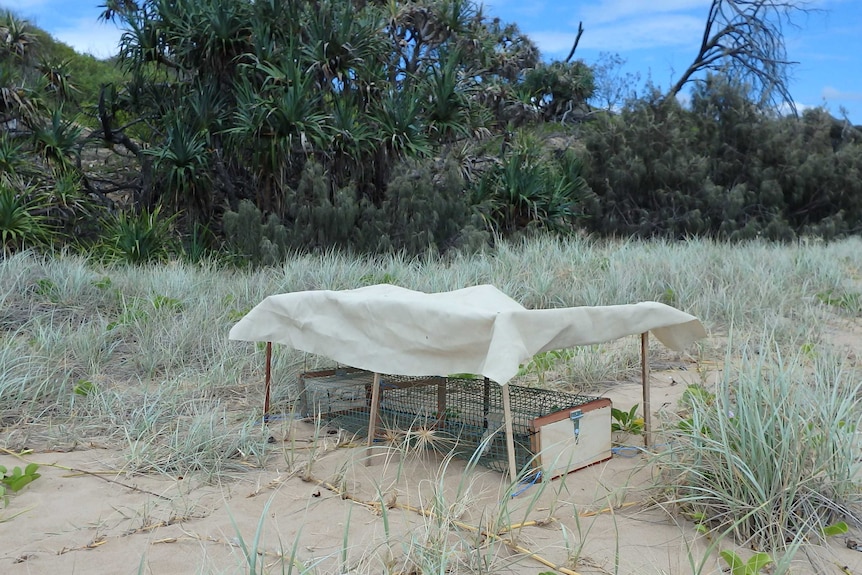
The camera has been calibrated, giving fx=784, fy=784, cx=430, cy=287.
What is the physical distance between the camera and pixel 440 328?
3.37 meters

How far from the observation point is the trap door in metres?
3.54

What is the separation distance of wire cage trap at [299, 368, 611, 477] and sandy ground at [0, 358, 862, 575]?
13cm

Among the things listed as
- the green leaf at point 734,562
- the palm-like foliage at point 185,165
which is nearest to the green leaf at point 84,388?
the green leaf at point 734,562

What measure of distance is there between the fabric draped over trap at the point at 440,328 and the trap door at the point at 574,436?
375 mm

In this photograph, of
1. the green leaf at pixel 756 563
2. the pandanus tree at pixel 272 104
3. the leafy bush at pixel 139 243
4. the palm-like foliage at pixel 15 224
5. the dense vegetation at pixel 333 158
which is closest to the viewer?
the green leaf at pixel 756 563

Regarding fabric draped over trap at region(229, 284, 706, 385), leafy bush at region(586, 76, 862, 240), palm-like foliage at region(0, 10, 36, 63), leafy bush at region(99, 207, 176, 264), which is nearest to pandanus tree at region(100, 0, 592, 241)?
leafy bush at region(99, 207, 176, 264)

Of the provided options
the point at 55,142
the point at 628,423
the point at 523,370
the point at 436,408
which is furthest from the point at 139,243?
the point at 628,423

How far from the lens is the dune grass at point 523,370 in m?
2.95

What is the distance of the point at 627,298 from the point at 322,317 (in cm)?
420

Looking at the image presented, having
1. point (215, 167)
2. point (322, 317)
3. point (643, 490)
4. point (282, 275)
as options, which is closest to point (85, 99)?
point (215, 167)

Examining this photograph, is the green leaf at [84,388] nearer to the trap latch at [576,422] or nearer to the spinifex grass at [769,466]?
the trap latch at [576,422]

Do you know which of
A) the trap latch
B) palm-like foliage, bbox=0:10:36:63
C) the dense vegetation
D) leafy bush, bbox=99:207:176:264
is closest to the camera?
the trap latch

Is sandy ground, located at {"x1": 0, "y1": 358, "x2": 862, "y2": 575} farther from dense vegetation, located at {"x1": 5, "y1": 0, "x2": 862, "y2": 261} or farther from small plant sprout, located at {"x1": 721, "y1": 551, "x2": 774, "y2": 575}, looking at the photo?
dense vegetation, located at {"x1": 5, "y1": 0, "x2": 862, "y2": 261}

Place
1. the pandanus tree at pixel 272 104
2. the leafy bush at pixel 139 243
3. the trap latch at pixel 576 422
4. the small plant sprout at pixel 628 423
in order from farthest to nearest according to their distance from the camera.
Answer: the pandanus tree at pixel 272 104 → the leafy bush at pixel 139 243 → the small plant sprout at pixel 628 423 → the trap latch at pixel 576 422
